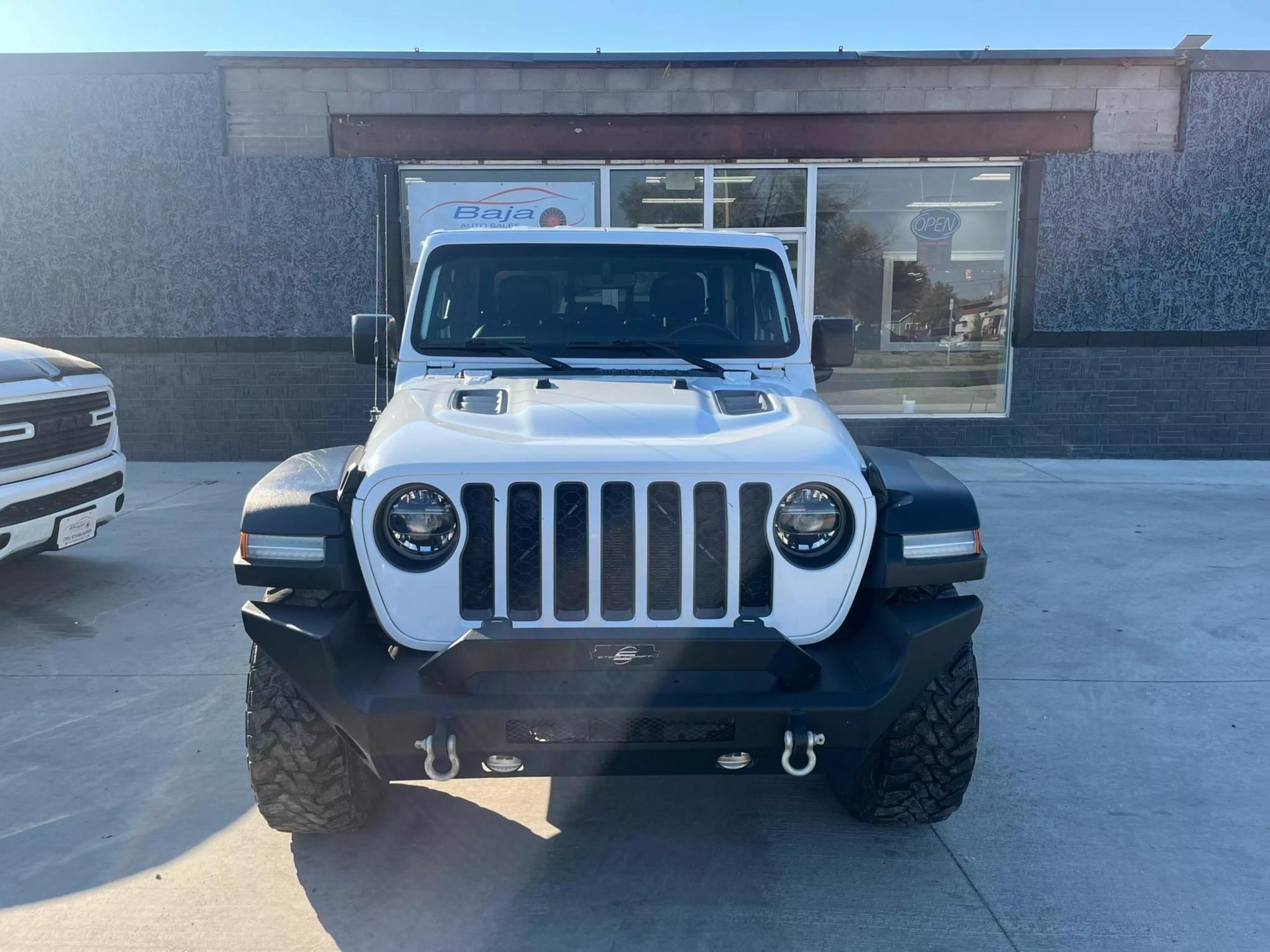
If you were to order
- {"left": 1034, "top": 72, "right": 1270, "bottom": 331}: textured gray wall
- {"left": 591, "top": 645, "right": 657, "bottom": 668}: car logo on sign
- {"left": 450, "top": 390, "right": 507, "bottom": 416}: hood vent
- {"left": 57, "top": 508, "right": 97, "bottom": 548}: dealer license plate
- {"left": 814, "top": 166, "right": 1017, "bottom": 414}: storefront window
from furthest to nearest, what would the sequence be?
1. {"left": 814, "top": 166, "right": 1017, "bottom": 414}: storefront window
2. {"left": 1034, "top": 72, "right": 1270, "bottom": 331}: textured gray wall
3. {"left": 57, "top": 508, "right": 97, "bottom": 548}: dealer license plate
4. {"left": 450, "top": 390, "right": 507, "bottom": 416}: hood vent
5. {"left": 591, "top": 645, "right": 657, "bottom": 668}: car logo on sign

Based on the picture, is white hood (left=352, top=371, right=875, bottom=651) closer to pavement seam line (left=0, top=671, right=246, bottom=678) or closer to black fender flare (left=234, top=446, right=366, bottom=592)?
black fender flare (left=234, top=446, right=366, bottom=592)

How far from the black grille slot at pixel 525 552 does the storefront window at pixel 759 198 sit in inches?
318

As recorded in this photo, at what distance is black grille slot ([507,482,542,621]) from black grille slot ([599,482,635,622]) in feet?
0.55

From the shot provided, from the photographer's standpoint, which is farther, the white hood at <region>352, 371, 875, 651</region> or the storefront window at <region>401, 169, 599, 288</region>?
the storefront window at <region>401, 169, 599, 288</region>

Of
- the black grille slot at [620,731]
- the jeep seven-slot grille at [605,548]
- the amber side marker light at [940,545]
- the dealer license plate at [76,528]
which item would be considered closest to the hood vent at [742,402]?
the jeep seven-slot grille at [605,548]

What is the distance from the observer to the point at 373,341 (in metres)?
4.22

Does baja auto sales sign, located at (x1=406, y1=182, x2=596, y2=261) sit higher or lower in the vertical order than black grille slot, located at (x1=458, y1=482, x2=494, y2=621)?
higher

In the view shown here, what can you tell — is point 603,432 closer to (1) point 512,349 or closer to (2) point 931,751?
(1) point 512,349

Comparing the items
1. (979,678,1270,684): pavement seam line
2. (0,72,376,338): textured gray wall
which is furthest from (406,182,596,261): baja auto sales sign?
(979,678,1270,684): pavement seam line

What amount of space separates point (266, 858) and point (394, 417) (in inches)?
55.6

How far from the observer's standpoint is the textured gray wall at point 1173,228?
9969 millimetres

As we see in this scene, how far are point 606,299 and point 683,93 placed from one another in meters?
6.48

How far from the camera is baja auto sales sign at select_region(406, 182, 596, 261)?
10203 millimetres

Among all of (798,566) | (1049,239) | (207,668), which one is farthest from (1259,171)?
(207,668)
